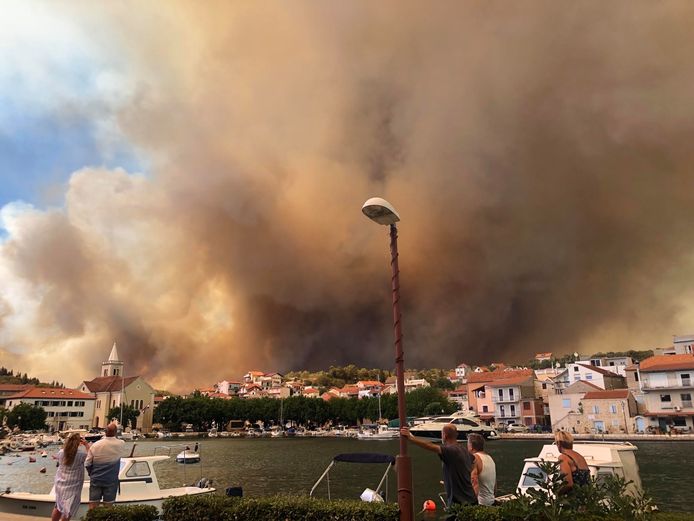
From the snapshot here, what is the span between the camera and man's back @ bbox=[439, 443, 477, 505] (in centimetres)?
800

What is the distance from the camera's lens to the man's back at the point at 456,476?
8.00 meters

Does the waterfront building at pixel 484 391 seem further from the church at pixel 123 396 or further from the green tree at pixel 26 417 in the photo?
the green tree at pixel 26 417

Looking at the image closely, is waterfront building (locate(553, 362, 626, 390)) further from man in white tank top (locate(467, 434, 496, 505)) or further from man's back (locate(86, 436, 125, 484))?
man's back (locate(86, 436, 125, 484))

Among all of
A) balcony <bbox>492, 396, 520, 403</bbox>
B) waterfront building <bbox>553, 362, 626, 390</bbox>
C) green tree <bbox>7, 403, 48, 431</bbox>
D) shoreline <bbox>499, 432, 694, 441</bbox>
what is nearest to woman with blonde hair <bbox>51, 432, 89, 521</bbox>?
shoreline <bbox>499, 432, 694, 441</bbox>

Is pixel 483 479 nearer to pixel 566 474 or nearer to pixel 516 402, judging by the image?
pixel 566 474

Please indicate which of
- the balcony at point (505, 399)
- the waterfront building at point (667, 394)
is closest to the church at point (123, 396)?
the balcony at point (505, 399)

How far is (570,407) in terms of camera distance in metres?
80.2

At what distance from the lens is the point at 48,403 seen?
441ft

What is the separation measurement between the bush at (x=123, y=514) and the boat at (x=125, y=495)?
21.2 ft

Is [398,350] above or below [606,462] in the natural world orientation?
above

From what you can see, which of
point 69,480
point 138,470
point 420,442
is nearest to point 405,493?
point 420,442

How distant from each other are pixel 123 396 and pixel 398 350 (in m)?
150

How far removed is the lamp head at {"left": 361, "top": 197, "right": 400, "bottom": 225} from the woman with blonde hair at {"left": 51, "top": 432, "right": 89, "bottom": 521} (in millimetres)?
7538

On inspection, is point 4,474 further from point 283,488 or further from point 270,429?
point 270,429
